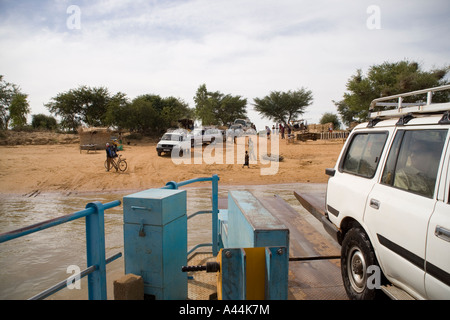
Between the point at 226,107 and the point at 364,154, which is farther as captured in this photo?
the point at 226,107

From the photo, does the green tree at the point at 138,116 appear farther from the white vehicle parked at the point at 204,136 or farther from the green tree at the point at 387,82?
the green tree at the point at 387,82

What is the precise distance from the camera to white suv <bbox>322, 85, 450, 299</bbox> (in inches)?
89.7

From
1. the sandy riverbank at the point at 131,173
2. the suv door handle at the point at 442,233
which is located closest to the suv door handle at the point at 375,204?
the suv door handle at the point at 442,233

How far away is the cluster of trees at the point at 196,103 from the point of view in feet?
98.3

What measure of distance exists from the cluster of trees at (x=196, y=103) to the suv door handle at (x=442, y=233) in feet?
81.0

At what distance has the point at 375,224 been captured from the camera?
115 inches

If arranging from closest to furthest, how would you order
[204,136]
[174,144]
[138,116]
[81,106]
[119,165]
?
[119,165]
[174,144]
[204,136]
[138,116]
[81,106]

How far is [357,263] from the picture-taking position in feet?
10.6

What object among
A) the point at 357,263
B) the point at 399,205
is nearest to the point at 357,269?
the point at 357,263

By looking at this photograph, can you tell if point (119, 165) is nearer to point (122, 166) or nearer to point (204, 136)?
point (122, 166)

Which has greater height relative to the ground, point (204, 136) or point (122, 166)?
point (204, 136)

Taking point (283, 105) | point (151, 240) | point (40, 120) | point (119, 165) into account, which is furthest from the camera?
point (40, 120)

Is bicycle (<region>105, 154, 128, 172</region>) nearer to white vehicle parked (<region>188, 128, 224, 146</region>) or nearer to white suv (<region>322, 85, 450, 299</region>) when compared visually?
white vehicle parked (<region>188, 128, 224, 146</region>)

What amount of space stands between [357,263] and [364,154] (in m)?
1.32
